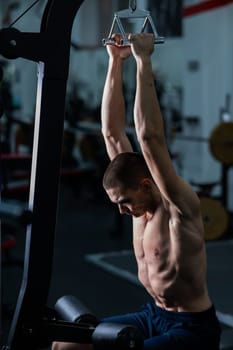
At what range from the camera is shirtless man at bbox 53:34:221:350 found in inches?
57.3

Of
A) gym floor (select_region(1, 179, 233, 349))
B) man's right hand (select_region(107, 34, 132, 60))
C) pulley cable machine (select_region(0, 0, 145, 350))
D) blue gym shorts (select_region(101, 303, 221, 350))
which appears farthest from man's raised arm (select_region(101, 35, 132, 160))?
gym floor (select_region(1, 179, 233, 349))

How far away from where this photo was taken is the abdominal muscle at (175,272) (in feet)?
5.08

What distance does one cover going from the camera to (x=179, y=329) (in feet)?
5.09

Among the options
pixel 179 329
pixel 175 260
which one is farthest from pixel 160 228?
pixel 179 329

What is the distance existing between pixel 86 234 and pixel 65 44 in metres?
3.59

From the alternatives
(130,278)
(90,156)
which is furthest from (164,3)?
(130,278)

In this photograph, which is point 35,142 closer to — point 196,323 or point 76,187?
point 196,323

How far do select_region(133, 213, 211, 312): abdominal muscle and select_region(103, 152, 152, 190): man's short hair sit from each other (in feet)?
0.52

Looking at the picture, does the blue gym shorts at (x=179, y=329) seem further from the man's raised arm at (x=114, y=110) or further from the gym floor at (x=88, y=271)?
the gym floor at (x=88, y=271)

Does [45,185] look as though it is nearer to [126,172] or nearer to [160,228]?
[126,172]

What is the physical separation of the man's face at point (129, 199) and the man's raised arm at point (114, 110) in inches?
10.5

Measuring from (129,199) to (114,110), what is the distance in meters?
0.34

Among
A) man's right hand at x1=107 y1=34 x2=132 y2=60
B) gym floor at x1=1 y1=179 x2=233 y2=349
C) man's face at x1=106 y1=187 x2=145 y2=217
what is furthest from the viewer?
gym floor at x1=1 y1=179 x2=233 y2=349

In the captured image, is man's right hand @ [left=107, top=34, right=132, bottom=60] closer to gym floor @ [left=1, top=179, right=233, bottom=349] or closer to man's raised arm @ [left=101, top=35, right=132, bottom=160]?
man's raised arm @ [left=101, top=35, right=132, bottom=160]
